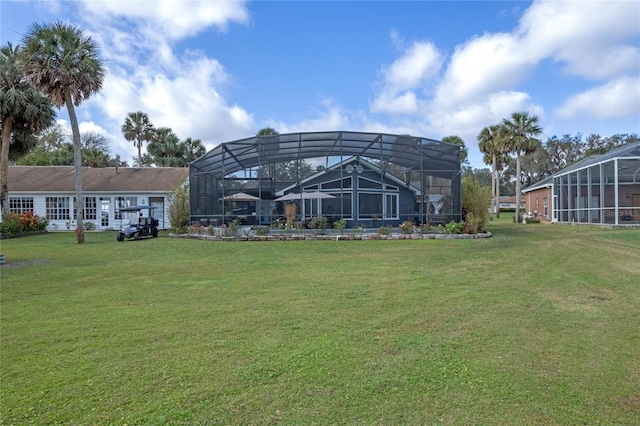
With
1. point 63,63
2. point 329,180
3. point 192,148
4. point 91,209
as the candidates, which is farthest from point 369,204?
point 192,148

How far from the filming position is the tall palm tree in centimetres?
1556

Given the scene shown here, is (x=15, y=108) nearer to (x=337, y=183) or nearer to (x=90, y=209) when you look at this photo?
(x=90, y=209)

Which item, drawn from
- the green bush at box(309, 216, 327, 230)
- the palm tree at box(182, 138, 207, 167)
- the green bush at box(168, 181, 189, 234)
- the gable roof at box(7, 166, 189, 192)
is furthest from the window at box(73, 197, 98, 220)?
the green bush at box(309, 216, 327, 230)

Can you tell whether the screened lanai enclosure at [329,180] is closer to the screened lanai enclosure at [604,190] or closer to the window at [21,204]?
the screened lanai enclosure at [604,190]

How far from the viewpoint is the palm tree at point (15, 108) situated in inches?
784

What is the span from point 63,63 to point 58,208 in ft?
45.6

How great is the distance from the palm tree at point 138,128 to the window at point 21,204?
30.2ft

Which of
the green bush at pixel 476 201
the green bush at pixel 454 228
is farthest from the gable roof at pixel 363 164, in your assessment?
the green bush at pixel 454 228

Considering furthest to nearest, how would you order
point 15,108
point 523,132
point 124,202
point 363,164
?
point 523,132
point 124,202
point 363,164
point 15,108

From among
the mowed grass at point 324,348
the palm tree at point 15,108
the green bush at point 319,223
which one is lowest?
the mowed grass at point 324,348

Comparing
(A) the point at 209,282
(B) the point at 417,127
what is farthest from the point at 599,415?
(B) the point at 417,127

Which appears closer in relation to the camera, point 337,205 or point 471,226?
point 471,226

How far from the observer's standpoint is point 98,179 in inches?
1081

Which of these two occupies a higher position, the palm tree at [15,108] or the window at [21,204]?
the palm tree at [15,108]
